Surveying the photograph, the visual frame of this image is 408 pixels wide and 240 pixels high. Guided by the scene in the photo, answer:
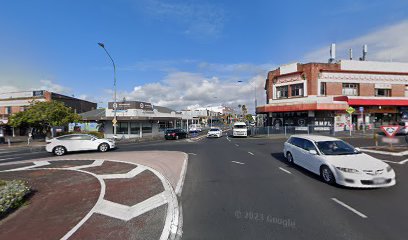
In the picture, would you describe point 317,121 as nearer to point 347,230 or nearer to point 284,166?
point 284,166

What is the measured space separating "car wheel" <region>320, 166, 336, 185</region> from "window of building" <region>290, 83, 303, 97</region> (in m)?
27.8

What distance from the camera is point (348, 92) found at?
33.1 meters

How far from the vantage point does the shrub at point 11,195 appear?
6.20 metres

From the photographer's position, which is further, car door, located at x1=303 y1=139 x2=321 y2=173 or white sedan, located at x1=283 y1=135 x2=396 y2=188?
car door, located at x1=303 y1=139 x2=321 y2=173

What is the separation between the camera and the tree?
3001cm

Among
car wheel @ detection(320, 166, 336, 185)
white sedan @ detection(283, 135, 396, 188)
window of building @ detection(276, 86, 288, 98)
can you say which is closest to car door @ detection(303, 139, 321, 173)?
white sedan @ detection(283, 135, 396, 188)

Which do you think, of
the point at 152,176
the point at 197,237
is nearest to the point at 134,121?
the point at 152,176

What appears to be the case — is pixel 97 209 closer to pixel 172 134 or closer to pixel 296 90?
pixel 172 134

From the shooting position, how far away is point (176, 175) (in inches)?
387

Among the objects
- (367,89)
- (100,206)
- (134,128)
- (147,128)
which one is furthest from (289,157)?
(147,128)

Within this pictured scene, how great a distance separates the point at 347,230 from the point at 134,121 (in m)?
37.2

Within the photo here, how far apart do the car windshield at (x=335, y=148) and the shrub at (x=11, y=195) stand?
399 inches

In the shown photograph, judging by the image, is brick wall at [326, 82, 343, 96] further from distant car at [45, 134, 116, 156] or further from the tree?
the tree

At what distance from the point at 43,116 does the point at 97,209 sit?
2990 cm
